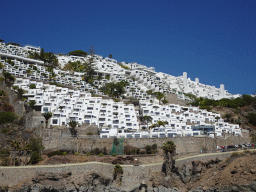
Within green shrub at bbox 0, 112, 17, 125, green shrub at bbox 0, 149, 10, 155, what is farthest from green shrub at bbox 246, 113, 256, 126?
green shrub at bbox 0, 149, 10, 155

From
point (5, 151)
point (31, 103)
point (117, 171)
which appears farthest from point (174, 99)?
point (5, 151)

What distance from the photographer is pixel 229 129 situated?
68.2m

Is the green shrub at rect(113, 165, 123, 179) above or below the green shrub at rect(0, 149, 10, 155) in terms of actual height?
below

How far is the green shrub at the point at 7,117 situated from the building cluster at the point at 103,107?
7.35 meters

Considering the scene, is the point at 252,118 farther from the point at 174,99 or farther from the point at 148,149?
the point at 148,149

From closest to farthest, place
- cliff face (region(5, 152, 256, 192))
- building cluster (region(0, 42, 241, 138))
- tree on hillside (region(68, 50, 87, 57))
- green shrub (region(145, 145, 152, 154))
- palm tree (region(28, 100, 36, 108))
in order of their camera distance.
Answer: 1. cliff face (region(5, 152, 256, 192))
2. green shrub (region(145, 145, 152, 154))
3. palm tree (region(28, 100, 36, 108))
4. building cluster (region(0, 42, 241, 138))
5. tree on hillside (region(68, 50, 87, 57))

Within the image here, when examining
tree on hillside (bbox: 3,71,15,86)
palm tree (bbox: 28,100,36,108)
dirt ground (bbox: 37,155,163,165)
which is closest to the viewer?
dirt ground (bbox: 37,155,163,165)

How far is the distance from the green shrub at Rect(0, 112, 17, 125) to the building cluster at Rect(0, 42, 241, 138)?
7.35 meters

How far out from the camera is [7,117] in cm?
5684

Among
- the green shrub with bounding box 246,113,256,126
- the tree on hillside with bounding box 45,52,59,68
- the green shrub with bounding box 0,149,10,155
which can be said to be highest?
the tree on hillside with bounding box 45,52,59,68

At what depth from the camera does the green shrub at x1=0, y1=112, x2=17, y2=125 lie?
56188 mm

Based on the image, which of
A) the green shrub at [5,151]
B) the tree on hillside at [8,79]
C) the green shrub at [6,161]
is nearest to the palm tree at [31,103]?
the tree on hillside at [8,79]

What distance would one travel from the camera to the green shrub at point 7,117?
56.2 m

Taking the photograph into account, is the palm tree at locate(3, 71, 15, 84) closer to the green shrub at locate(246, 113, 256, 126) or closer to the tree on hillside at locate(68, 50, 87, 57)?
the green shrub at locate(246, 113, 256, 126)
